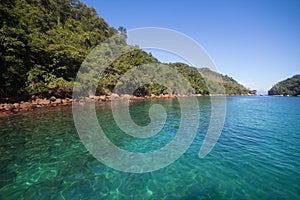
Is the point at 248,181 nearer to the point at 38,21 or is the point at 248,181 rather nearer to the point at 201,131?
the point at 201,131

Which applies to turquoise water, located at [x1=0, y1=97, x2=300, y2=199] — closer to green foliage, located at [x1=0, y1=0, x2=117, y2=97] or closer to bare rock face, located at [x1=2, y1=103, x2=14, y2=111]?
bare rock face, located at [x1=2, y1=103, x2=14, y2=111]

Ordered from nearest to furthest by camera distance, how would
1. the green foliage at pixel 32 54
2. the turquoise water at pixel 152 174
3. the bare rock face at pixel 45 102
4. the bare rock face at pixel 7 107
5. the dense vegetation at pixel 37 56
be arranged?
the turquoise water at pixel 152 174 → the bare rock face at pixel 7 107 → the green foliage at pixel 32 54 → the dense vegetation at pixel 37 56 → the bare rock face at pixel 45 102

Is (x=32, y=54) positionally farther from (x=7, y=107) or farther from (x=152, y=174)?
(x=152, y=174)

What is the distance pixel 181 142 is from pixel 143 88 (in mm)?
54584

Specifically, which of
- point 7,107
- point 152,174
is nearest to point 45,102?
point 7,107

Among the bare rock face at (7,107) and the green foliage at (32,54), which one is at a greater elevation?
the green foliage at (32,54)

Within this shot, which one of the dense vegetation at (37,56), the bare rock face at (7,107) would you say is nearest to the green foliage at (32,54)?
the dense vegetation at (37,56)

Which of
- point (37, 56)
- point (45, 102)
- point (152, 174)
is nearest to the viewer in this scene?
point (152, 174)

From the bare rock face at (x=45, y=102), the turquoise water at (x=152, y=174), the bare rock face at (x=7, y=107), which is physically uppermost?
the bare rock face at (x=45, y=102)

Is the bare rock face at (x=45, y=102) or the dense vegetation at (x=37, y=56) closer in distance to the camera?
the dense vegetation at (x=37, y=56)

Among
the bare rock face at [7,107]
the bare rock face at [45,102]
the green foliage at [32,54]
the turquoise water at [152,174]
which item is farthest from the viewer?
the bare rock face at [45,102]

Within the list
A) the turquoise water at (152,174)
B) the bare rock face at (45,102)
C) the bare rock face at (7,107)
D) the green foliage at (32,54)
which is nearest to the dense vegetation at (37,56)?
the green foliage at (32,54)

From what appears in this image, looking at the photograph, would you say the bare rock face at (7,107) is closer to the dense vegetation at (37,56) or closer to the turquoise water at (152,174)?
the dense vegetation at (37,56)

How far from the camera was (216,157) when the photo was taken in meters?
8.20
